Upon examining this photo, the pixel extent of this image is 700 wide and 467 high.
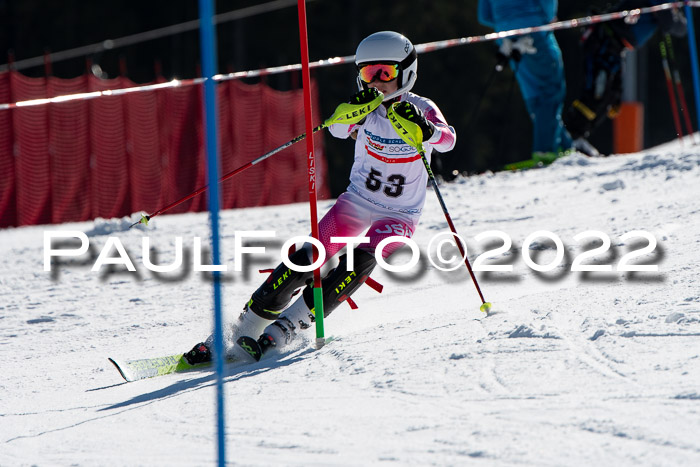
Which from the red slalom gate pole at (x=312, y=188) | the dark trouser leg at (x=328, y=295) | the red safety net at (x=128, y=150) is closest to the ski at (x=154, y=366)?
the dark trouser leg at (x=328, y=295)

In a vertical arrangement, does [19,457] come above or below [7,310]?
below

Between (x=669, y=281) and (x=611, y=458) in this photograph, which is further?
(x=669, y=281)

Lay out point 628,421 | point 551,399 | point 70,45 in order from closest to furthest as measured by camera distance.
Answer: point 628,421 < point 551,399 < point 70,45

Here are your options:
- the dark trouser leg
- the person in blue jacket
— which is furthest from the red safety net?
the dark trouser leg

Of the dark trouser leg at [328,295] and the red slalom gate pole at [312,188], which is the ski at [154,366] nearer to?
the dark trouser leg at [328,295]

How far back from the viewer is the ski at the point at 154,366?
14.4ft

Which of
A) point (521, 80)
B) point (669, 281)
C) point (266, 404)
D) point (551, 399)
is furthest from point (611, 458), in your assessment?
point (521, 80)

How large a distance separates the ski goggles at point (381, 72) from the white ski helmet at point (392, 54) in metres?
0.02

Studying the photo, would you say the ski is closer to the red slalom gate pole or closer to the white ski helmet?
the red slalom gate pole

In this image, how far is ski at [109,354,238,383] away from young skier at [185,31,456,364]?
0.04 meters

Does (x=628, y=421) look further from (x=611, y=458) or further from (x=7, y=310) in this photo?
(x=7, y=310)

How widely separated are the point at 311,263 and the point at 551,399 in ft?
5.17

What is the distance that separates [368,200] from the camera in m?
4.69

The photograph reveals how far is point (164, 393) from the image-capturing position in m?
4.03
